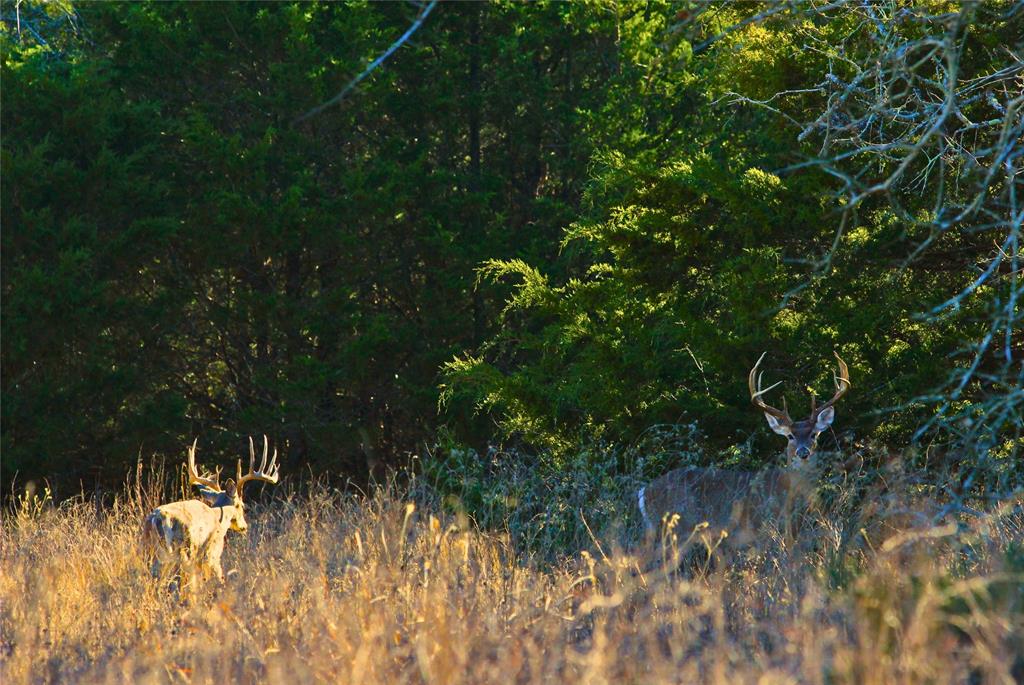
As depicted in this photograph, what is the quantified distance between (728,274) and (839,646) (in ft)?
18.7

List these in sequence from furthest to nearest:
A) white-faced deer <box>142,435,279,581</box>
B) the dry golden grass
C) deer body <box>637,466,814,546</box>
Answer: deer body <box>637,466,814,546</box>
white-faced deer <box>142,435,279,581</box>
the dry golden grass

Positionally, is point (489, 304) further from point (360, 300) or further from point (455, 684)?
point (455, 684)

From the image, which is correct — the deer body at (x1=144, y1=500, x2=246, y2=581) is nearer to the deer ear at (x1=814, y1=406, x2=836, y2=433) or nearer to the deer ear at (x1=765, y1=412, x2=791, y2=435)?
the deer ear at (x1=765, y1=412, x2=791, y2=435)

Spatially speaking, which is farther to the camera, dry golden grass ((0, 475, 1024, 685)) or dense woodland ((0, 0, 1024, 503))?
dense woodland ((0, 0, 1024, 503))

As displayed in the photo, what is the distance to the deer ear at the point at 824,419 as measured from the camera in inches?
351

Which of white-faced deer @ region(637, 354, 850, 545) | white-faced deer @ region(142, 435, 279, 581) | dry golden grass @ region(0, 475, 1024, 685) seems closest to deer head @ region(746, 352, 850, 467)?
white-faced deer @ region(637, 354, 850, 545)

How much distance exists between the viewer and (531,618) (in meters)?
5.19

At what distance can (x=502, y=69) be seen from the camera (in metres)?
16.3

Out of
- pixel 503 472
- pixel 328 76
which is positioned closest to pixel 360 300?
pixel 328 76

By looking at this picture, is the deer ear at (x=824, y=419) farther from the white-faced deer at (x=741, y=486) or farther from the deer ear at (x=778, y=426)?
the deer ear at (x=778, y=426)

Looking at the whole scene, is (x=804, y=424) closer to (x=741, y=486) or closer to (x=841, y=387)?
(x=841, y=387)

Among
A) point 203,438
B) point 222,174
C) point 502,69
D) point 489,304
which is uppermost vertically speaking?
point 502,69

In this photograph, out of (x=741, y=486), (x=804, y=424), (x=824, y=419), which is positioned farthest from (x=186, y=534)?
(x=824, y=419)

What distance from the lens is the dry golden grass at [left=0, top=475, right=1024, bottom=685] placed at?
386cm
